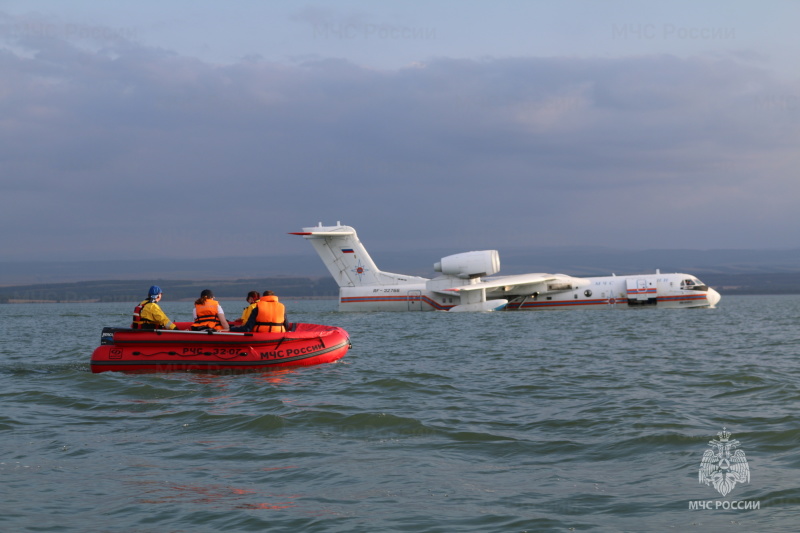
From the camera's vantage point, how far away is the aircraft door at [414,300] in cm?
4872

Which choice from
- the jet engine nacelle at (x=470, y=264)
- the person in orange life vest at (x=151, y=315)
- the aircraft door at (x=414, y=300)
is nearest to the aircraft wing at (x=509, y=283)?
the jet engine nacelle at (x=470, y=264)

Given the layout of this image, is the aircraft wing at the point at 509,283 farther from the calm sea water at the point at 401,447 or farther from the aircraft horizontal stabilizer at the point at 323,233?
the calm sea water at the point at 401,447

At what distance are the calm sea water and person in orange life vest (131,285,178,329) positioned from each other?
1317 mm

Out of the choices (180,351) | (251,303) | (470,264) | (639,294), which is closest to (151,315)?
(180,351)

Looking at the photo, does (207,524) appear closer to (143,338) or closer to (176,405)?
(176,405)

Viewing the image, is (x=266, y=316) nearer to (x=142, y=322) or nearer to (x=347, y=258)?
(x=142, y=322)

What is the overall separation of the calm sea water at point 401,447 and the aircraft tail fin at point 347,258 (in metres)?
31.8

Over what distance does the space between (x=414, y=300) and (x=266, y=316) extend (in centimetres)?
3298

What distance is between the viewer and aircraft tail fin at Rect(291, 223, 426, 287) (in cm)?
4875

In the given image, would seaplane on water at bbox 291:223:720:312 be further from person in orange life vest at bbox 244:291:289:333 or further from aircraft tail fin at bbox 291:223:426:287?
person in orange life vest at bbox 244:291:289:333

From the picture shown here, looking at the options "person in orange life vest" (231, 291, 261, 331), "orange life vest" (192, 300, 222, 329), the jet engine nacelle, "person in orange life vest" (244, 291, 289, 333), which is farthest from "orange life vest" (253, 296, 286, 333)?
the jet engine nacelle

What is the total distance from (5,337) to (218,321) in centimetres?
1965

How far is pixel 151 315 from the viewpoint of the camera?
52.4 feet

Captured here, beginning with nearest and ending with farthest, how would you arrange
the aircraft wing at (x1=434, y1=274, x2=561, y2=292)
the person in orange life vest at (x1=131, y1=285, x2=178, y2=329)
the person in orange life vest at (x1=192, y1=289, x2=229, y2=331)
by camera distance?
the person in orange life vest at (x1=131, y1=285, x2=178, y2=329), the person in orange life vest at (x1=192, y1=289, x2=229, y2=331), the aircraft wing at (x1=434, y1=274, x2=561, y2=292)
